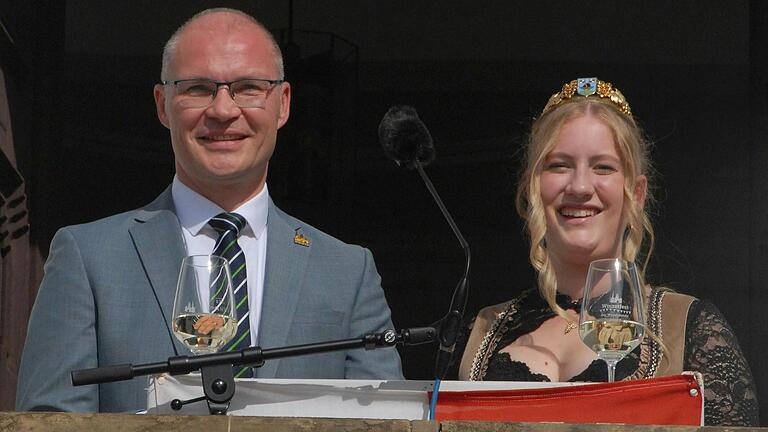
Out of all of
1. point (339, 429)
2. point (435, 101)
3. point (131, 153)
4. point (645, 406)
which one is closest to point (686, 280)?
point (435, 101)

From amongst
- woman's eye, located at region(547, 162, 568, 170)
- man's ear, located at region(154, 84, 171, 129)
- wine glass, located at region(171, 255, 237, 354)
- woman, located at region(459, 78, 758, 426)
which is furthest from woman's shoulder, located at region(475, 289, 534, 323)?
wine glass, located at region(171, 255, 237, 354)

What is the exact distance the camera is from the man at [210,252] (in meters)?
2.69

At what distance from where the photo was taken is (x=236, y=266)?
2.80 metres

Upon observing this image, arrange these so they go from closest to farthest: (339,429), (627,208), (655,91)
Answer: (339,429) < (627,208) < (655,91)

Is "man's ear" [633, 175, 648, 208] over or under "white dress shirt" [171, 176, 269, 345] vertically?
over

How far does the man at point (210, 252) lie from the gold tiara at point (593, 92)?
1.66 ft

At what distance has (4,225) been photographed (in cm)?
423

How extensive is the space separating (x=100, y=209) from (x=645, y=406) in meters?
2.86

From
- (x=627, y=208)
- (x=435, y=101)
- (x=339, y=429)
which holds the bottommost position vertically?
(x=339, y=429)

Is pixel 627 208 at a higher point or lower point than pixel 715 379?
higher

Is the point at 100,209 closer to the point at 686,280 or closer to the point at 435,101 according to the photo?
the point at 435,101

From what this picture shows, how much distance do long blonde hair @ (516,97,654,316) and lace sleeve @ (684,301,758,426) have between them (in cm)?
19

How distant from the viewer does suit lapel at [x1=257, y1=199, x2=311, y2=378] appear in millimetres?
2777

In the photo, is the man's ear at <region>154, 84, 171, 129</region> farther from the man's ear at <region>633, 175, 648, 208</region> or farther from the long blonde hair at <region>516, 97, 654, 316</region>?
the man's ear at <region>633, 175, 648, 208</region>
